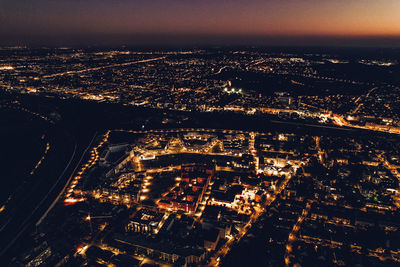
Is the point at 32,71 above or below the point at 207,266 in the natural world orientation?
above

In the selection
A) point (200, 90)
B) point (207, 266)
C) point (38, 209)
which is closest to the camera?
point (207, 266)

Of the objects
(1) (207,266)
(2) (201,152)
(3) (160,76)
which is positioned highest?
(3) (160,76)

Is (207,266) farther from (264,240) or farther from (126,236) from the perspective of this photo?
(126,236)

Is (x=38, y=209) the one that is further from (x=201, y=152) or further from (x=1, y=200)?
(x=201, y=152)

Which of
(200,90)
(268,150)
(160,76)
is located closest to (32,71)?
(160,76)

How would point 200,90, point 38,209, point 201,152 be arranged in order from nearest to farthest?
point 38,209
point 201,152
point 200,90

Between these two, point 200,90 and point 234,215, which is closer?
point 234,215

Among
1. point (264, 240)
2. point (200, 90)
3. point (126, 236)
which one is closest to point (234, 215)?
point (264, 240)

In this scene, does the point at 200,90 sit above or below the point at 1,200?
above

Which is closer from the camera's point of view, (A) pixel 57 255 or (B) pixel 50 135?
(A) pixel 57 255
